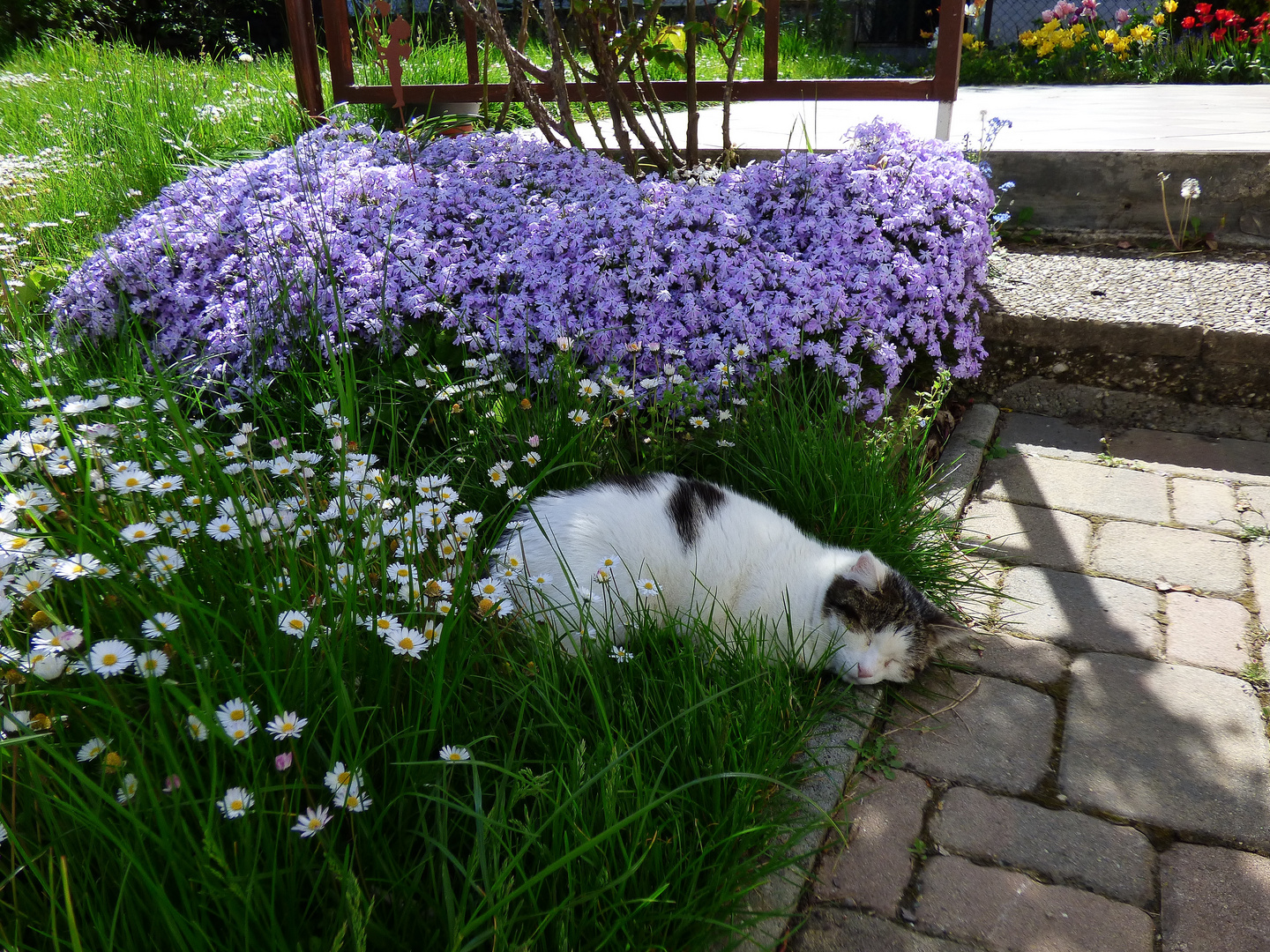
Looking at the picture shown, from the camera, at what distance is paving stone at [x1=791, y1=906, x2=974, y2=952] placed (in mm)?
1604

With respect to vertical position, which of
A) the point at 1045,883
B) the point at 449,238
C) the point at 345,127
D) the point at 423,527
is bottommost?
the point at 1045,883

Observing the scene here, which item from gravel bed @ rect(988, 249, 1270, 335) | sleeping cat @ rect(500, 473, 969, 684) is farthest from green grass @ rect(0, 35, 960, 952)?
gravel bed @ rect(988, 249, 1270, 335)

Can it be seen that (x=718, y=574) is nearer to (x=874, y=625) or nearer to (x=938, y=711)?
(x=874, y=625)

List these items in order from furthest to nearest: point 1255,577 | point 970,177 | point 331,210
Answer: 1. point 970,177
2. point 331,210
3. point 1255,577

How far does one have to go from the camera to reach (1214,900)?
1689 mm

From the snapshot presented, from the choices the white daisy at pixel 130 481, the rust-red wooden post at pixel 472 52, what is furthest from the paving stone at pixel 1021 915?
the rust-red wooden post at pixel 472 52

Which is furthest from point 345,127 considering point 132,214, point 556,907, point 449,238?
point 556,907

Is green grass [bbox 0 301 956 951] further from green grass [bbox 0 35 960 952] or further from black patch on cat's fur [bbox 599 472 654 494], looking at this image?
black patch on cat's fur [bbox 599 472 654 494]

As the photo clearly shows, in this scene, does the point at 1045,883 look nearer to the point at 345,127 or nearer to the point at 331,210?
the point at 331,210

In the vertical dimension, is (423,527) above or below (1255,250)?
below

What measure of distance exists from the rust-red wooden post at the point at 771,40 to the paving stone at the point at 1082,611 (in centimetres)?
319

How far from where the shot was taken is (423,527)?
192cm

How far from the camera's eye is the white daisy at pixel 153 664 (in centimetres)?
130

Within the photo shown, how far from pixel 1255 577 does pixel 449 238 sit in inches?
124
